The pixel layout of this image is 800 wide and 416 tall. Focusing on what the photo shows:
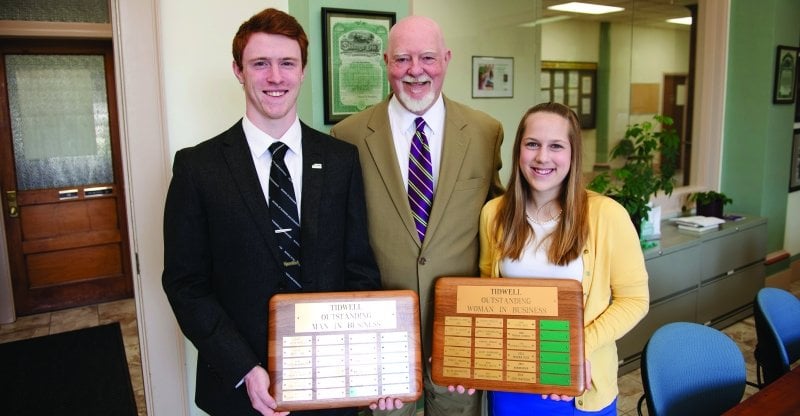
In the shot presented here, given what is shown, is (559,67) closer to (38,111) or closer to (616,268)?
(616,268)

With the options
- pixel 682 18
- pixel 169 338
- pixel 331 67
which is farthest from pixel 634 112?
pixel 169 338

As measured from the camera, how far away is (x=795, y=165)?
498cm

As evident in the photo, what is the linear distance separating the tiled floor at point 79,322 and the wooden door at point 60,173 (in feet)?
0.49

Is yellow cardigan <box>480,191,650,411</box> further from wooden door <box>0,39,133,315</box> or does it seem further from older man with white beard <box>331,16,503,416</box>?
wooden door <box>0,39,133,315</box>

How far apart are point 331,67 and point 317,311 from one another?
4.51 ft

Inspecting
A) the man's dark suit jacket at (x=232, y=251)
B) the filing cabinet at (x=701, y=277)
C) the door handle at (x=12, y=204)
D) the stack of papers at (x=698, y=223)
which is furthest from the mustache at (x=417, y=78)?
the door handle at (x=12, y=204)

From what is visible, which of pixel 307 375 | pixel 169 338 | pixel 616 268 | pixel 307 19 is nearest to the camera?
pixel 307 375

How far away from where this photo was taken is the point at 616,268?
1662 millimetres

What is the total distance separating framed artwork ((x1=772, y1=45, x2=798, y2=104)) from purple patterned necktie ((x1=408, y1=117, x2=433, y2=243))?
388 centimetres

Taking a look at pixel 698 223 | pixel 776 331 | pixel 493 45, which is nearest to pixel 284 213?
pixel 776 331

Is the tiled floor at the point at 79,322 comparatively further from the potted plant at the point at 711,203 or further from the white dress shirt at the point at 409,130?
the potted plant at the point at 711,203

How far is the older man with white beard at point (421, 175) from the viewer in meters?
1.82

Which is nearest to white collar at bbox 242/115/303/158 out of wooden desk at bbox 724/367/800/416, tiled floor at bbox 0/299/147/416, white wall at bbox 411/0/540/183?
wooden desk at bbox 724/367/800/416

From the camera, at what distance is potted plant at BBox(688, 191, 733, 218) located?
14.0ft
